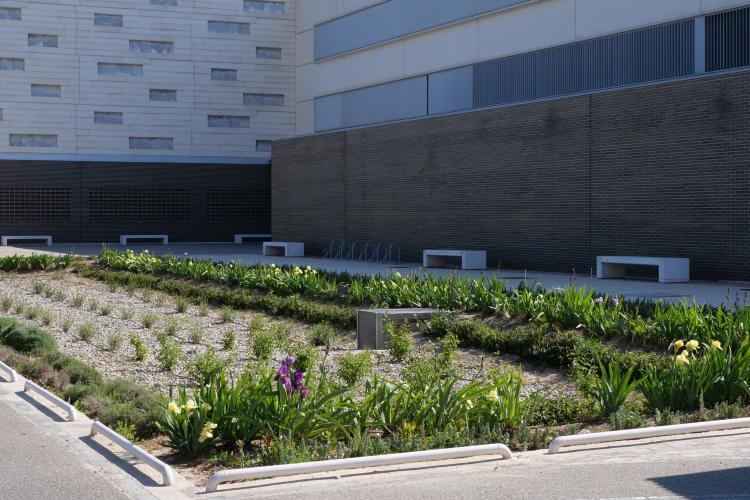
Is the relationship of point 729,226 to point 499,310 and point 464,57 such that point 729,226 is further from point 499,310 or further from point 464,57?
point 464,57

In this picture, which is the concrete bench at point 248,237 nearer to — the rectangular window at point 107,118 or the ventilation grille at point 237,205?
the ventilation grille at point 237,205

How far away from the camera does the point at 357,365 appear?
11.1 metres

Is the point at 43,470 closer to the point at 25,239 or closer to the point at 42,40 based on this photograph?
the point at 25,239

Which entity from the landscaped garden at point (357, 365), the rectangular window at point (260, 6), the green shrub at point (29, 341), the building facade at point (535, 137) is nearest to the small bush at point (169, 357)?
the landscaped garden at point (357, 365)

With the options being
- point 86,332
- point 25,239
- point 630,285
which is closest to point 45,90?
point 25,239

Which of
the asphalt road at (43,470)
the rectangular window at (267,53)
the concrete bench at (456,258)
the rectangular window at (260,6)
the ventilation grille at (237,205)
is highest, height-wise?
the rectangular window at (260,6)

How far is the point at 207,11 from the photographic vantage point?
55531mm

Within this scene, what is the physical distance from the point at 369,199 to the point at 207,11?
24.4 meters

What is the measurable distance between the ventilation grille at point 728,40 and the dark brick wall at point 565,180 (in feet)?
6.75

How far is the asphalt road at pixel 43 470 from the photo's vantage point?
22.5 feet

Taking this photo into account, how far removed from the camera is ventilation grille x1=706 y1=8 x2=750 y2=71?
24641mm

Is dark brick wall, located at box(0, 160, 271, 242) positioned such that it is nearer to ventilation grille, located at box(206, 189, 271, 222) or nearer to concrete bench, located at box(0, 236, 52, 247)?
ventilation grille, located at box(206, 189, 271, 222)

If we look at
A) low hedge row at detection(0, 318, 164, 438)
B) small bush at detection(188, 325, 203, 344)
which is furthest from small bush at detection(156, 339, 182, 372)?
small bush at detection(188, 325, 203, 344)

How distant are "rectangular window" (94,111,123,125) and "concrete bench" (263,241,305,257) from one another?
57.0ft
